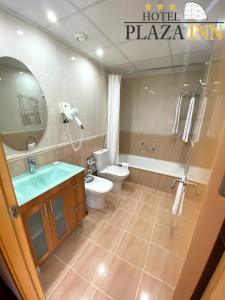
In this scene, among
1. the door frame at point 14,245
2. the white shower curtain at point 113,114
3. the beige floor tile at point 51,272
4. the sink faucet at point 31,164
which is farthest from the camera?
the white shower curtain at point 113,114

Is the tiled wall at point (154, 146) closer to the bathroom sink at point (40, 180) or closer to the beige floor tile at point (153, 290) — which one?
the bathroom sink at point (40, 180)

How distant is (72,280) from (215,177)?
60.7 inches

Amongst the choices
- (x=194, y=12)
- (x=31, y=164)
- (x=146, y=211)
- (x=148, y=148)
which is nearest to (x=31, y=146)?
(x=31, y=164)

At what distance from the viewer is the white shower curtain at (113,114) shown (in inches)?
99.1

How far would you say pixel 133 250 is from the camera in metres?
1.45

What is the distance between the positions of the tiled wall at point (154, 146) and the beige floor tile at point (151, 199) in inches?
37.8

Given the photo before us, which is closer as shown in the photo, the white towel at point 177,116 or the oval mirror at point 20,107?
the oval mirror at point 20,107

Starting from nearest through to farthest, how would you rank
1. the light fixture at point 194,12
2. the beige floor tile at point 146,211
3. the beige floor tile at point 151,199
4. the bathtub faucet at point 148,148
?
the light fixture at point 194,12
the beige floor tile at point 146,211
the beige floor tile at point 151,199
the bathtub faucet at point 148,148

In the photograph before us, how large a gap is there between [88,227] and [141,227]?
72cm

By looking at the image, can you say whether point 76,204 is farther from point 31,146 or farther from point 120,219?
point 31,146

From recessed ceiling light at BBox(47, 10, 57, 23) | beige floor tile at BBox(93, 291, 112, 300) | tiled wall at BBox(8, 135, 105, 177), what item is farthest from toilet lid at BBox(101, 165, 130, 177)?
recessed ceiling light at BBox(47, 10, 57, 23)

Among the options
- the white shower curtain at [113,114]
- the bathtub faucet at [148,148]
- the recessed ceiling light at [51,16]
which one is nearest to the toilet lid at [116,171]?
the white shower curtain at [113,114]

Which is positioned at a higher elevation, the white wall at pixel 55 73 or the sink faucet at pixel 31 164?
the white wall at pixel 55 73

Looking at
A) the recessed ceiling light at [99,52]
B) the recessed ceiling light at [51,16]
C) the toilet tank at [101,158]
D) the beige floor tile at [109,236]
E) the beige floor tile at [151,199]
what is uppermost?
the recessed ceiling light at [51,16]
